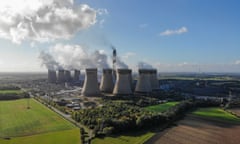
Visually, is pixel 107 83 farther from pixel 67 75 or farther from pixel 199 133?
pixel 67 75

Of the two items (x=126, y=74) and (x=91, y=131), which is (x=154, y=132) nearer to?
(x=91, y=131)

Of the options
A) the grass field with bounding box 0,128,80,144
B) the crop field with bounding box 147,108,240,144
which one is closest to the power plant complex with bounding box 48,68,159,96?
the crop field with bounding box 147,108,240,144

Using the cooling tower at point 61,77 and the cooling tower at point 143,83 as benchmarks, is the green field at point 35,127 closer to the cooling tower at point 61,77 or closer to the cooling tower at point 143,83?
the cooling tower at point 143,83

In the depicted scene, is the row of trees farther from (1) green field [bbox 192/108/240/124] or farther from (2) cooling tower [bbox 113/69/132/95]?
(2) cooling tower [bbox 113/69/132/95]

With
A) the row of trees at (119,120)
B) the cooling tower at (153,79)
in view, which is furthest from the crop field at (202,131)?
the cooling tower at (153,79)

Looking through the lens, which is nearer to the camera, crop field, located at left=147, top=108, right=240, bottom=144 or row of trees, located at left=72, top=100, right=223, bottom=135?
crop field, located at left=147, top=108, right=240, bottom=144

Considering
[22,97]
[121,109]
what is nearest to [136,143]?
[121,109]

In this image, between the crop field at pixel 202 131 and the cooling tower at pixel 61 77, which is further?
the cooling tower at pixel 61 77

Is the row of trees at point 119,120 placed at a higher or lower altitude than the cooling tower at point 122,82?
lower

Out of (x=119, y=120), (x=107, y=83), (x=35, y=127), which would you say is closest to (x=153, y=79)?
(x=107, y=83)
